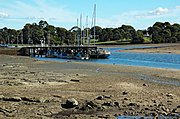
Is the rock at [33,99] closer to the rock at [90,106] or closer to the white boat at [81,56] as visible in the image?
the rock at [90,106]

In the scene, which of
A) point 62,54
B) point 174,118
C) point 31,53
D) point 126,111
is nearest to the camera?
point 174,118

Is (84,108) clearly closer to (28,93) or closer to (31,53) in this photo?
(28,93)

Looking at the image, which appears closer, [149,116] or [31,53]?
[149,116]

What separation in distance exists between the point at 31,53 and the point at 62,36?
8542 cm

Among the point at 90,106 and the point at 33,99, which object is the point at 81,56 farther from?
the point at 90,106

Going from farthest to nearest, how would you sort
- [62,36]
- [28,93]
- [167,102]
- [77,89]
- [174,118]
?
[62,36]
[77,89]
[28,93]
[167,102]
[174,118]

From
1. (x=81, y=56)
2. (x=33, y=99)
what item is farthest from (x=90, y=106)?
(x=81, y=56)

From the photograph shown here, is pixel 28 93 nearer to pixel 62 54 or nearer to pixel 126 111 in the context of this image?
pixel 126 111

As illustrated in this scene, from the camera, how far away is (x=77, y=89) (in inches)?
965

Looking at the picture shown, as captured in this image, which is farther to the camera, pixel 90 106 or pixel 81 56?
pixel 81 56

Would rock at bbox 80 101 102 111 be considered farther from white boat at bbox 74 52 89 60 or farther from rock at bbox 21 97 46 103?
white boat at bbox 74 52 89 60

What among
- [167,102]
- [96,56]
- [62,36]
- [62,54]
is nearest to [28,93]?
[167,102]

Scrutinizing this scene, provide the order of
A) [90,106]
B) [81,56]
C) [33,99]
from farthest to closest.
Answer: [81,56] < [33,99] < [90,106]

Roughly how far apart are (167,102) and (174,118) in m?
4.09
